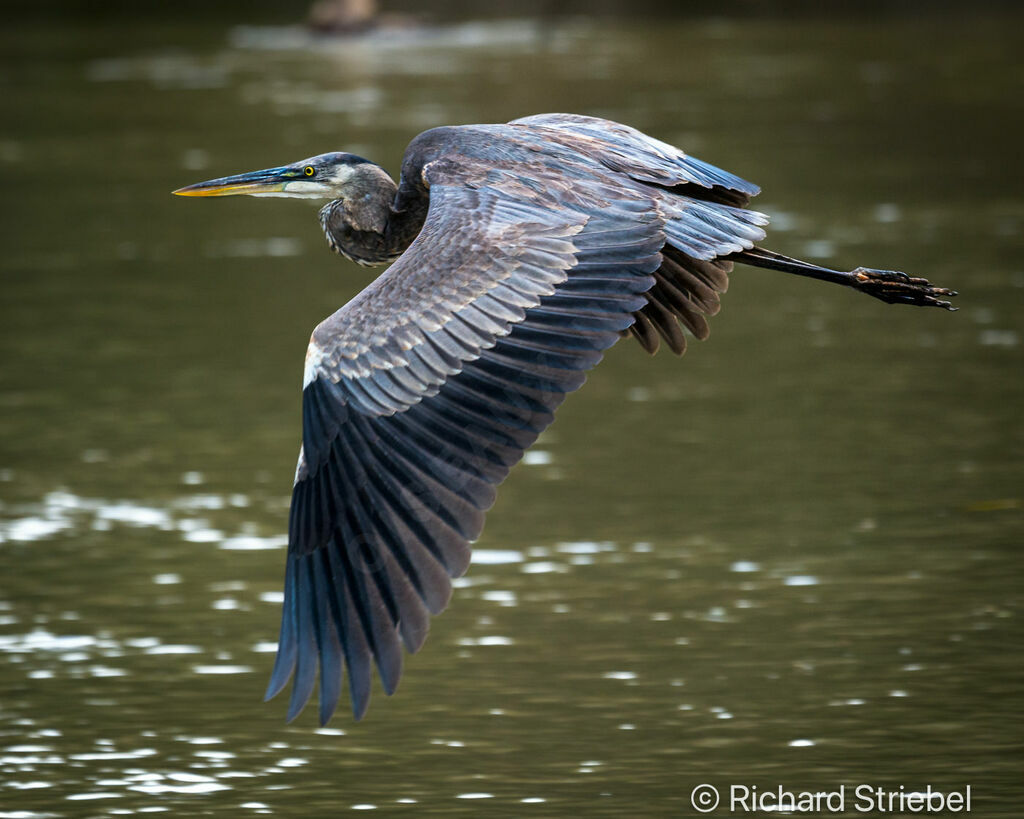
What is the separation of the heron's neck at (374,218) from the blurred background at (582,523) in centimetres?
199

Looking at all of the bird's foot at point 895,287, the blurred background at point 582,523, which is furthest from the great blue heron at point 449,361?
the blurred background at point 582,523

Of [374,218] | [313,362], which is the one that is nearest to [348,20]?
[374,218]

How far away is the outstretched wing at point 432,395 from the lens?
6.22 m

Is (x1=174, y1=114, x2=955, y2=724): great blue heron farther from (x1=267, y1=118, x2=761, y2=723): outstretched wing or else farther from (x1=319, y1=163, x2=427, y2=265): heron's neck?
(x1=319, y1=163, x2=427, y2=265): heron's neck

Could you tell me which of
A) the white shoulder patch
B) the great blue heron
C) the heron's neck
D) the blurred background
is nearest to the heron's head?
the heron's neck

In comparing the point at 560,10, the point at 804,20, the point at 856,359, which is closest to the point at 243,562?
the point at 856,359

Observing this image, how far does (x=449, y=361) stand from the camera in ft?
21.8

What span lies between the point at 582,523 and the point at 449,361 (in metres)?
4.79

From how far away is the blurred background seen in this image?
8164 mm

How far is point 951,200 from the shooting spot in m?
20.6

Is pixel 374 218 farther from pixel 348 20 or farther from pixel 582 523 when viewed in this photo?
pixel 348 20

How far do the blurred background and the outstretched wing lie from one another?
1.61m

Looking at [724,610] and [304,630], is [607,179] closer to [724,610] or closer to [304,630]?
[304,630]

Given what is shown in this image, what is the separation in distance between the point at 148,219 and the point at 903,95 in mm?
11115
